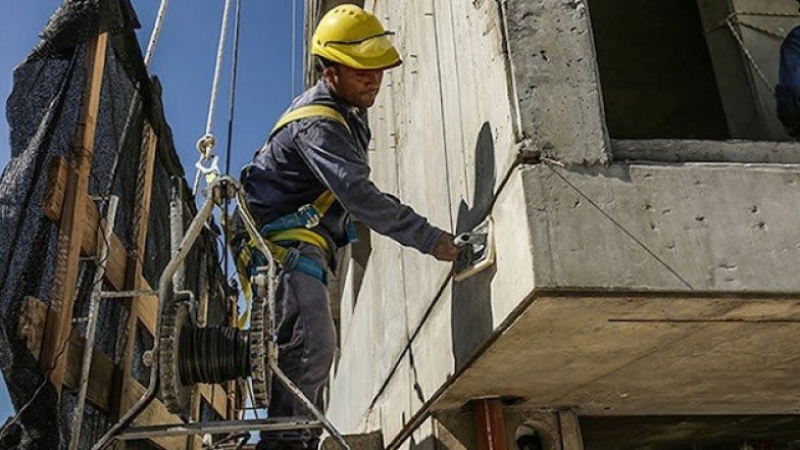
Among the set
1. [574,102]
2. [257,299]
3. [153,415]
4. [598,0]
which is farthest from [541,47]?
[598,0]

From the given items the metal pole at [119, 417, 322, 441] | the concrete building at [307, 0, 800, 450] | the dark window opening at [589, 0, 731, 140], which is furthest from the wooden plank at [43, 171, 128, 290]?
the dark window opening at [589, 0, 731, 140]

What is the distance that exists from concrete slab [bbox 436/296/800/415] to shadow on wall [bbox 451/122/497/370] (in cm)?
8

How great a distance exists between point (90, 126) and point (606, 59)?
5.49 meters

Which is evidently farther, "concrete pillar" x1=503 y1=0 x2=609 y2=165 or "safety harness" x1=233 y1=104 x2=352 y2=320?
"safety harness" x1=233 y1=104 x2=352 y2=320

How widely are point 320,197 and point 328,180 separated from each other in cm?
41

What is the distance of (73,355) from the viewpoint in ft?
12.3

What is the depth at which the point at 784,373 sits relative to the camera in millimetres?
3943

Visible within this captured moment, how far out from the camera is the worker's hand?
3.36 meters

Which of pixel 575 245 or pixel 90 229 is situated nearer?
pixel 575 245

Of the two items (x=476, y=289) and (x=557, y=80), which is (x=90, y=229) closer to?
(x=476, y=289)

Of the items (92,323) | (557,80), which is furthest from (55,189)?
(557,80)

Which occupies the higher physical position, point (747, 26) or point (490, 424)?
point (747, 26)

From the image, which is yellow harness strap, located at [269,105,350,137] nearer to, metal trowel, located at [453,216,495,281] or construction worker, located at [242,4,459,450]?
construction worker, located at [242,4,459,450]

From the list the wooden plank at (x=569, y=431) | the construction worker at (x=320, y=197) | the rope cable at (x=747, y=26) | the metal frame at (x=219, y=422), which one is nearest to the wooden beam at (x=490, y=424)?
the wooden plank at (x=569, y=431)
